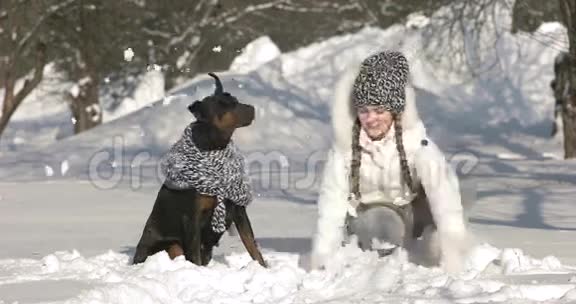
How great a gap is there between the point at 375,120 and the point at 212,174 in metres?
1.03

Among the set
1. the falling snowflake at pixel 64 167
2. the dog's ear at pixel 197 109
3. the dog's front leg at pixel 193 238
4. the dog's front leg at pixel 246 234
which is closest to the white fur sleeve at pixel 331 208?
the dog's front leg at pixel 246 234

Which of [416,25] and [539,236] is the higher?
[416,25]

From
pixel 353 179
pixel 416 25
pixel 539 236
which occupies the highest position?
pixel 416 25

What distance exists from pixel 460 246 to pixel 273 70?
60.5 feet

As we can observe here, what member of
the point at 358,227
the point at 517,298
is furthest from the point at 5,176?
the point at 517,298

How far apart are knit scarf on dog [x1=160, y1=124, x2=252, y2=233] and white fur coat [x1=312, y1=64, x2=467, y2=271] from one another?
64 centimetres

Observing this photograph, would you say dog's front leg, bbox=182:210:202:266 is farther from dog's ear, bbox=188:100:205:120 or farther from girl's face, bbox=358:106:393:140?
girl's face, bbox=358:106:393:140

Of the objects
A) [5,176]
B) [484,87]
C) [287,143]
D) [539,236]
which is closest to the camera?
[539,236]

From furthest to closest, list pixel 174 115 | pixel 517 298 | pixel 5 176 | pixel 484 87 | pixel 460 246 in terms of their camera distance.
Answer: pixel 484 87, pixel 174 115, pixel 5 176, pixel 460 246, pixel 517 298

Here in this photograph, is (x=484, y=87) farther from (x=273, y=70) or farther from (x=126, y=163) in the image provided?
(x=126, y=163)

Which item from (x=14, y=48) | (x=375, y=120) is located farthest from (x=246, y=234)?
(x=14, y=48)

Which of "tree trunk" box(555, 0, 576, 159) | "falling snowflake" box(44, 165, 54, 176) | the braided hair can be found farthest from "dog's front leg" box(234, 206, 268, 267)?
"falling snowflake" box(44, 165, 54, 176)

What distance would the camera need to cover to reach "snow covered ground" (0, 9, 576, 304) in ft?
17.1

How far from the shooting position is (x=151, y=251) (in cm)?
646
